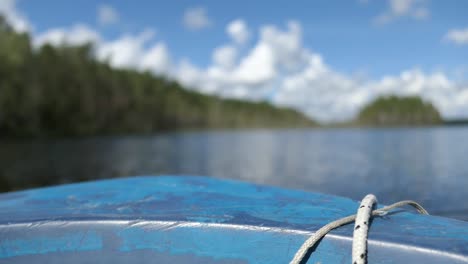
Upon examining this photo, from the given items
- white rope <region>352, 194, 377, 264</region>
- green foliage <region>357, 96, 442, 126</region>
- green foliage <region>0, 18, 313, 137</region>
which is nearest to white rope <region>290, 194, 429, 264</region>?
white rope <region>352, 194, 377, 264</region>

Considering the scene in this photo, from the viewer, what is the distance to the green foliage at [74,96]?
42.5 meters

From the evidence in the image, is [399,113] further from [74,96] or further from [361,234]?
[361,234]

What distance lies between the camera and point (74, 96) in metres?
56.5

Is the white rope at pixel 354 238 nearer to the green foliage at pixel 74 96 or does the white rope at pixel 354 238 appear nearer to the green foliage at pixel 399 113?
the green foliage at pixel 74 96

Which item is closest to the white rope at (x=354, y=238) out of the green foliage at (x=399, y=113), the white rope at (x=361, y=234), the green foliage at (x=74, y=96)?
the white rope at (x=361, y=234)

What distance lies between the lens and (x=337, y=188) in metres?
10.2

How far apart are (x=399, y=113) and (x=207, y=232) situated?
163 meters

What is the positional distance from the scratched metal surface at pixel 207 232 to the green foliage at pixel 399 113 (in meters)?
158

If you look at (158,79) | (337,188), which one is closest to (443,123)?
(158,79)

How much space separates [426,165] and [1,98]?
38.7 meters

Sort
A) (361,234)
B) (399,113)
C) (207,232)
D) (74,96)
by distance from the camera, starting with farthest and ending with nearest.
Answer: (399,113), (74,96), (207,232), (361,234)

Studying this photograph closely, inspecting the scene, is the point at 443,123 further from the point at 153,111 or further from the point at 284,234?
the point at 284,234

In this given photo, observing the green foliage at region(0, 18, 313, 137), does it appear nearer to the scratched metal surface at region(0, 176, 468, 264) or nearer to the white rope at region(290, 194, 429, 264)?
the scratched metal surface at region(0, 176, 468, 264)

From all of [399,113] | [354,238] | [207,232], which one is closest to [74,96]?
[207,232]
